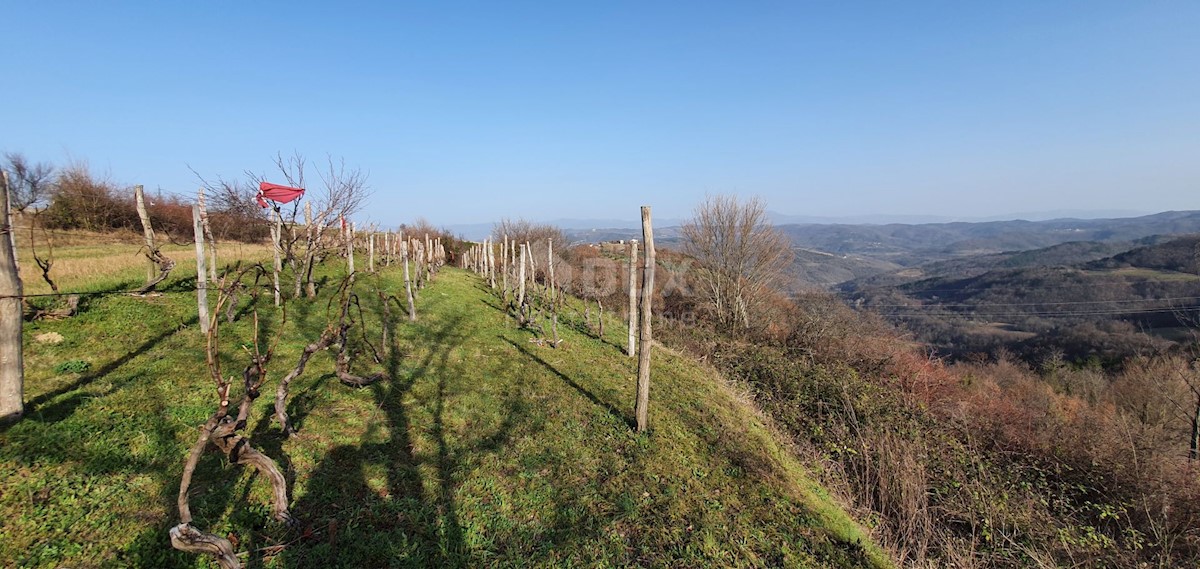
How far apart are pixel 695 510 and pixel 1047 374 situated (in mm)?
40408

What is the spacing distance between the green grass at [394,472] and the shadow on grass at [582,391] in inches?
3.0

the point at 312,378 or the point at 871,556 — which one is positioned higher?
the point at 312,378

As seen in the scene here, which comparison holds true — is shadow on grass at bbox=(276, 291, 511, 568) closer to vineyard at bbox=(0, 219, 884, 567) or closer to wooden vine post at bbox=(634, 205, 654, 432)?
vineyard at bbox=(0, 219, 884, 567)

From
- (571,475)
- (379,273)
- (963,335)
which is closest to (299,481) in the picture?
(571,475)

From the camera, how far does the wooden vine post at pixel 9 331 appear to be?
15.8ft

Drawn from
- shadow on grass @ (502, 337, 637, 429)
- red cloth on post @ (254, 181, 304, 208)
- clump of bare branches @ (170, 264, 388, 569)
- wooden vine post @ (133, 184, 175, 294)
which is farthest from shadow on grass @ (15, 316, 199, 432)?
shadow on grass @ (502, 337, 637, 429)

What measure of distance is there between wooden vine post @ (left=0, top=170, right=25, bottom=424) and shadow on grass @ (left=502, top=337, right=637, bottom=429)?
25.1 ft

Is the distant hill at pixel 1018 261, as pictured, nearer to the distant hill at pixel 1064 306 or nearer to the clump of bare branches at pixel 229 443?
the distant hill at pixel 1064 306

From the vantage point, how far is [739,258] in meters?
23.2

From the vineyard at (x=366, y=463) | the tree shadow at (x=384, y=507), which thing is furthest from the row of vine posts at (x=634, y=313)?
the tree shadow at (x=384, y=507)

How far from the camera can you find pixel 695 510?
5.96 metres

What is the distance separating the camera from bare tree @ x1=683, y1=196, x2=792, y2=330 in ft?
75.2

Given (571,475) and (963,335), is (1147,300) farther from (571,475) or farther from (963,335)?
(571,475)

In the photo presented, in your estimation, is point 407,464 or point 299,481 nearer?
point 299,481
